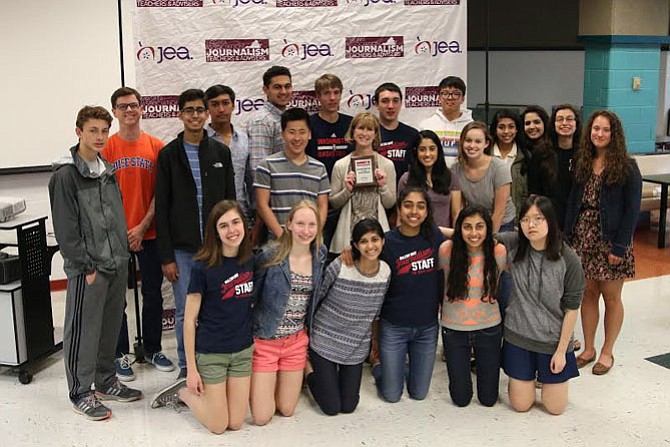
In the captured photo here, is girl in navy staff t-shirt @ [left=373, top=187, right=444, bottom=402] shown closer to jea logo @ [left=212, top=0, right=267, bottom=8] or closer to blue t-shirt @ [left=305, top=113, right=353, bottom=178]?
blue t-shirt @ [left=305, top=113, right=353, bottom=178]

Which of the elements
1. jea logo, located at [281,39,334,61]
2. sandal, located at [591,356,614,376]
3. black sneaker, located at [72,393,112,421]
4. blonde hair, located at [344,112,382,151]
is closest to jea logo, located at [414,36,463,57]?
jea logo, located at [281,39,334,61]

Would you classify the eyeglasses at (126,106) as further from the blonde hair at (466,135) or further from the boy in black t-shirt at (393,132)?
the blonde hair at (466,135)

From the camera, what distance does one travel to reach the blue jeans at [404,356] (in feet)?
12.9

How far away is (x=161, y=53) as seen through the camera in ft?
15.8

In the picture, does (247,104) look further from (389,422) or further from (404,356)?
(389,422)

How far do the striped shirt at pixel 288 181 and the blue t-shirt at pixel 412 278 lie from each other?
1.64ft

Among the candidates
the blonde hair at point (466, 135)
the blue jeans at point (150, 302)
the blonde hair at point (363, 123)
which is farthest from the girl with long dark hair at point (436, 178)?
the blue jeans at point (150, 302)

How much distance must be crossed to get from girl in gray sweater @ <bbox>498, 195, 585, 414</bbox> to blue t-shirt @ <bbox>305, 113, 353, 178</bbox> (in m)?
1.24

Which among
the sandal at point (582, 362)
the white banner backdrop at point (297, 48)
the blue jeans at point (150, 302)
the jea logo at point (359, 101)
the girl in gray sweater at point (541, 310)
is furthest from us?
the jea logo at point (359, 101)

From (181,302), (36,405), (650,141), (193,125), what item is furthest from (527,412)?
(650,141)

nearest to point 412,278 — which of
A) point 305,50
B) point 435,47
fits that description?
point 305,50

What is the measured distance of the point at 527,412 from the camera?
3.86 m

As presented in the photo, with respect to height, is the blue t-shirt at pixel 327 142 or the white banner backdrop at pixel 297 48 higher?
the white banner backdrop at pixel 297 48

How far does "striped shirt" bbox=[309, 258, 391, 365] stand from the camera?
12.4ft
